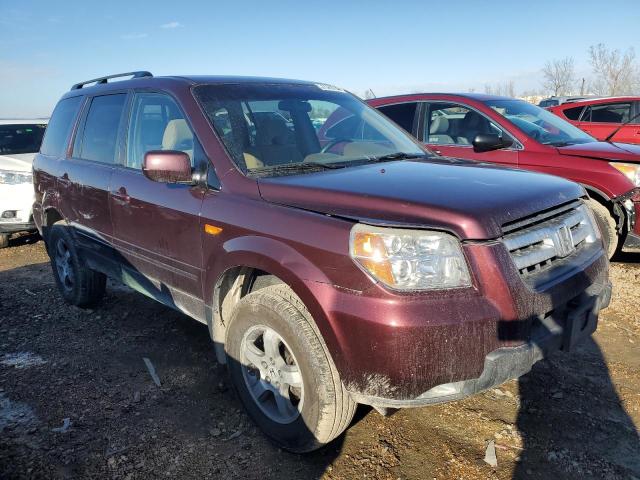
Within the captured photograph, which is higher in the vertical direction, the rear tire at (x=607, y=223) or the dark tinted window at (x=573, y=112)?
the dark tinted window at (x=573, y=112)

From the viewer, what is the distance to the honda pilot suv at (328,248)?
6.70ft

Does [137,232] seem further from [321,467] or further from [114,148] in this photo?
[321,467]

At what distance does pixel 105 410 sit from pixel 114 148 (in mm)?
1864

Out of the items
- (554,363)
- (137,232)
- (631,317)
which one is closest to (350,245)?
(137,232)

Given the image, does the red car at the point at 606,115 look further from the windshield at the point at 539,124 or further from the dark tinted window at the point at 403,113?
the dark tinted window at the point at 403,113

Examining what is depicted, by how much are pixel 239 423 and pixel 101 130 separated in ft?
8.38

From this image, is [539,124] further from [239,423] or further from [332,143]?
[239,423]

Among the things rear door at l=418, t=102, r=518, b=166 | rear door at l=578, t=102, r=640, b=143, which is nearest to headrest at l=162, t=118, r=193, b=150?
rear door at l=418, t=102, r=518, b=166

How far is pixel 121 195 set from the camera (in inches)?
137

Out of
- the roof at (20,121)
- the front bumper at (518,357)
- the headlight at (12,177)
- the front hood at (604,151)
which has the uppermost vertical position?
the roof at (20,121)

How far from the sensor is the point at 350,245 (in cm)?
209

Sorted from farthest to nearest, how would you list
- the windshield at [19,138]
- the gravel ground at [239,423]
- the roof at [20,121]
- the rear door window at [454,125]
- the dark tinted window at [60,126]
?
the roof at [20,121], the windshield at [19,138], the rear door window at [454,125], the dark tinted window at [60,126], the gravel ground at [239,423]

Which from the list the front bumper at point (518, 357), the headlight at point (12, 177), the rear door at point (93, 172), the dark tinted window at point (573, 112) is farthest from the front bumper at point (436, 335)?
the dark tinted window at point (573, 112)

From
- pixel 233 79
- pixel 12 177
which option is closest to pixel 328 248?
pixel 233 79
